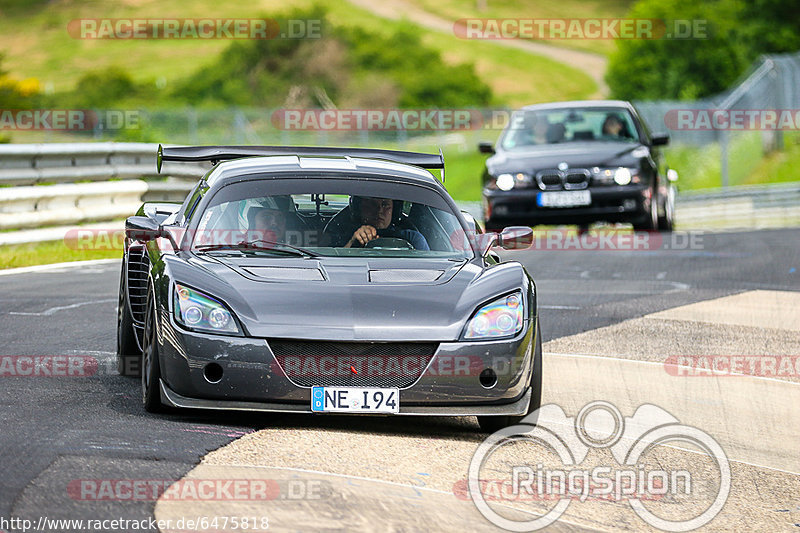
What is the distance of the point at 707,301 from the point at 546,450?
19.6 ft

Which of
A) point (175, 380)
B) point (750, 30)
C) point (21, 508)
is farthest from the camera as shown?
point (750, 30)

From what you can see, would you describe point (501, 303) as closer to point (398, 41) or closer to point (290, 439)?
point (290, 439)

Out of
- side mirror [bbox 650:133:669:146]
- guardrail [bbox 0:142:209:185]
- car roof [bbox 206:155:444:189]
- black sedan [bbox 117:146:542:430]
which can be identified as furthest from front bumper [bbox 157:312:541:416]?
side mirror [bbox 650:133:669:146]

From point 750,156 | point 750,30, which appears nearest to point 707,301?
point 750,156

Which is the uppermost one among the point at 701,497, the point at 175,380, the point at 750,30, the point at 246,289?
the point at 750,30

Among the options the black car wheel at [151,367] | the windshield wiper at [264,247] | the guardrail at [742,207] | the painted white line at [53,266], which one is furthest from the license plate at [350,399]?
the guardrail at [742,207]

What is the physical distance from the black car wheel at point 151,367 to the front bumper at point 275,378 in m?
0.09

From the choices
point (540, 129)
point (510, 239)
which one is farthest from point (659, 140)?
point (510, 239)

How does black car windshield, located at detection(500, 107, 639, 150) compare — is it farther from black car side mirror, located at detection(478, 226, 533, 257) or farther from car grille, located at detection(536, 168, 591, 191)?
black car side mirror, located at detection(478, 226, 533, 257)

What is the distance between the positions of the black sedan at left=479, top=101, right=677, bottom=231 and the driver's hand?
368 inches

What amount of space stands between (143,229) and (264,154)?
4.66 feet

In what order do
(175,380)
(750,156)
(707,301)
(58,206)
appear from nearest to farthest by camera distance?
(175,380)
(707,301)
(58,206)
(750,156)

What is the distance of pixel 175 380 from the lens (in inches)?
242

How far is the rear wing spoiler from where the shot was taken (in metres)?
8.31
